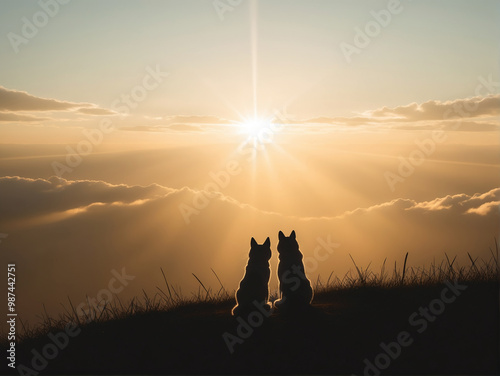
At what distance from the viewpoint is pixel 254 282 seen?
9.53m

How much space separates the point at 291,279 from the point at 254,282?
0.76 metres

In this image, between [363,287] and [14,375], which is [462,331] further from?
[14,375]

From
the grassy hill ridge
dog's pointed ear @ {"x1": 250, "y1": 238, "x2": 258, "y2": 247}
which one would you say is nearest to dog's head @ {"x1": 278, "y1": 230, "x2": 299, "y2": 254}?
dog's pointed ear @ {"x1": 250, "y1": 238, "x2": 258, "y2": 247}

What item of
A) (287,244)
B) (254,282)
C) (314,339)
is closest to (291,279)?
(254,282)

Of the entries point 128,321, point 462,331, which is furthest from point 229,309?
point 462,331

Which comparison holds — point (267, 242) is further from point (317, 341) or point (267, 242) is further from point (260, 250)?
point (317, 341)

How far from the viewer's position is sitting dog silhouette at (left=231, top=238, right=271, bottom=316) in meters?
9.24

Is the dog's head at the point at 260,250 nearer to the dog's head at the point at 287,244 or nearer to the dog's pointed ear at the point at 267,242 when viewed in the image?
the dog's pointed ear at the point at 267,242

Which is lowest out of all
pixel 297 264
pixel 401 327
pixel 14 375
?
pixel 14 375

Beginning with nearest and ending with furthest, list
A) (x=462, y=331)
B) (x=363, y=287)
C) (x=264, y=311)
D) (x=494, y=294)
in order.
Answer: (x=462, y=331) < (x=264, y=311) < (x=494, y=294) < (x=363, y=287)

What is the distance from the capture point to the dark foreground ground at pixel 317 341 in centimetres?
727

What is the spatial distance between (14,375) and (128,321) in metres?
2.39

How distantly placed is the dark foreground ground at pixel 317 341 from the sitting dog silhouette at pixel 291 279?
0.34m

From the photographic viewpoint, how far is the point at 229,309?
34.0 feet
